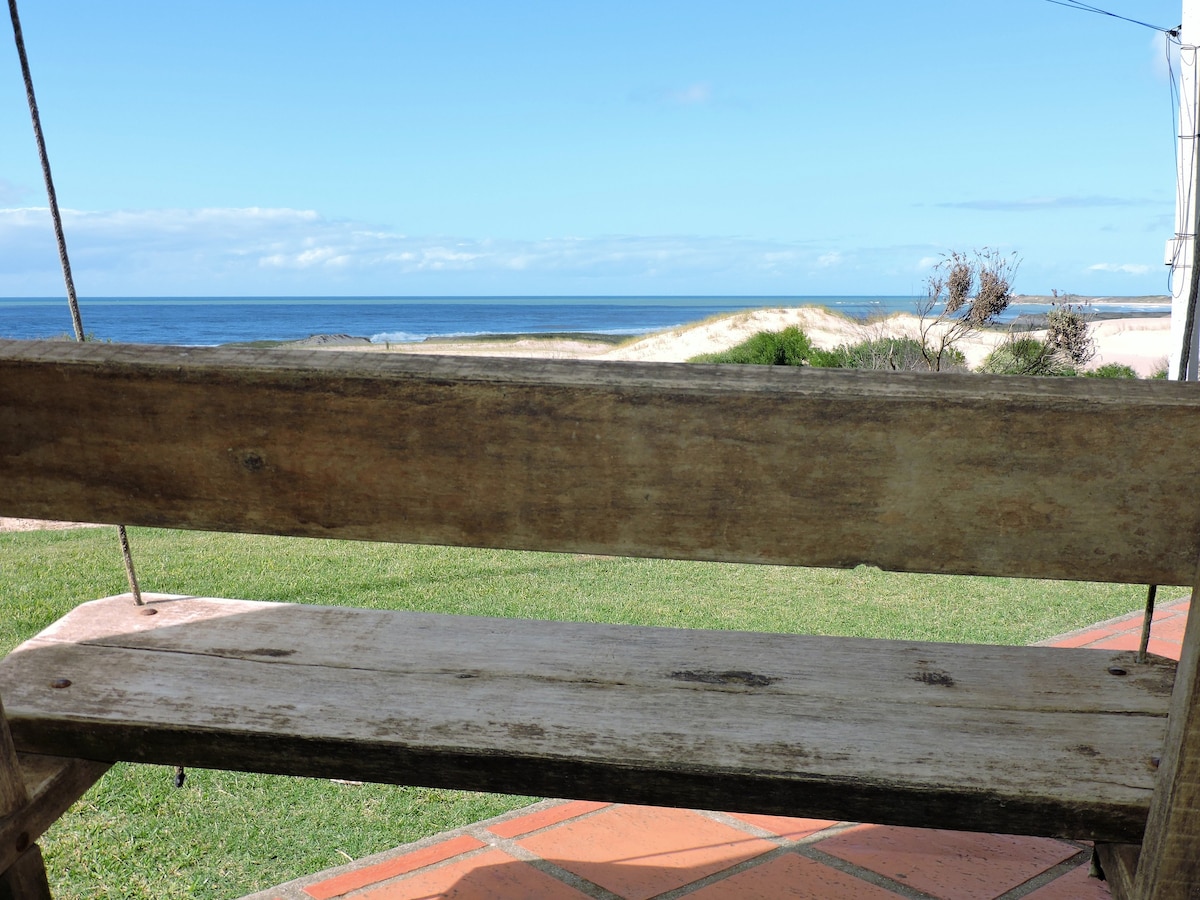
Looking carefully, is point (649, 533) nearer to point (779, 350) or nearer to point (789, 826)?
point (789, 826)

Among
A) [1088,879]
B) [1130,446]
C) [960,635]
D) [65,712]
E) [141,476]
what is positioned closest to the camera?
[1130,446]

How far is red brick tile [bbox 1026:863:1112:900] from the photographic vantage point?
5.57 feet

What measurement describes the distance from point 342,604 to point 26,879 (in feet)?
9.07

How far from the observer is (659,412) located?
0.80 metres

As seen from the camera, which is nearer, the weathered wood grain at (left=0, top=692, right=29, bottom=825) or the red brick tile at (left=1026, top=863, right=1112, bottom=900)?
the weathered wood grain at (left=0, top=692, right=29, bottom=825)

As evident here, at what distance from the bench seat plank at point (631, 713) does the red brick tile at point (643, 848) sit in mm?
696

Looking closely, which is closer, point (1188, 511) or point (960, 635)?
point (1188, 511)

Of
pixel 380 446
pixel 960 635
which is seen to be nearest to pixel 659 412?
pixel 380 446

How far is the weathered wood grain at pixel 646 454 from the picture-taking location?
0.78m

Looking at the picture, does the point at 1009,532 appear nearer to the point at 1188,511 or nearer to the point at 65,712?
the point at 1188,511

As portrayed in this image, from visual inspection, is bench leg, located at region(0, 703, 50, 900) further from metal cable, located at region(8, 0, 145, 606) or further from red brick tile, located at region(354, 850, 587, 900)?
red brick tile, located at region(354, 850, 587, 900)

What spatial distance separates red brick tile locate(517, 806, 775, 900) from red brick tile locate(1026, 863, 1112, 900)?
485 millimetres

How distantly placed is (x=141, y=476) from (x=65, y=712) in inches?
13.1

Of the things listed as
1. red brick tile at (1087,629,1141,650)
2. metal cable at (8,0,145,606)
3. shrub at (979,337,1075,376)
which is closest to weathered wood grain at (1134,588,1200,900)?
metal cable at (8,0,145,606)
